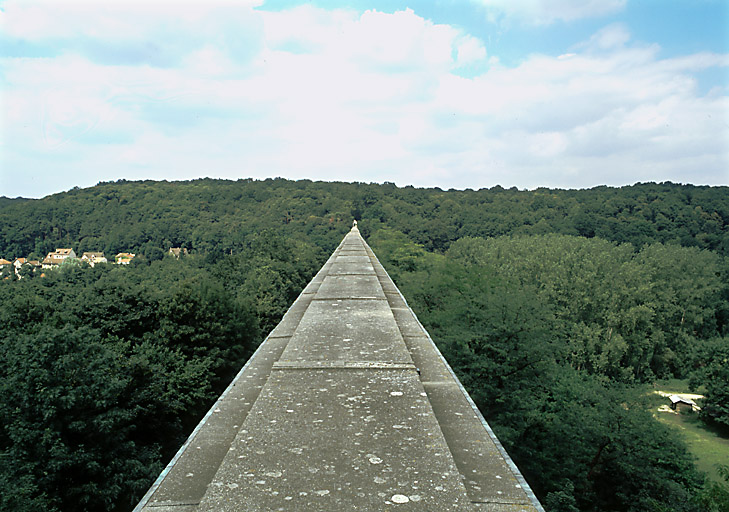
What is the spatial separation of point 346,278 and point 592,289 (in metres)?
27.1

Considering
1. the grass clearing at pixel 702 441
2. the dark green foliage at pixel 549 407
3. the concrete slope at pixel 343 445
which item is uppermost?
the concrete slope at pixel 343 445

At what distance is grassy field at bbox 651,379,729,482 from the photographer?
863 inches

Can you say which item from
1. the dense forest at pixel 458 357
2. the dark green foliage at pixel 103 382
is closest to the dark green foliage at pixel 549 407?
the dense forest at pixel 458 357

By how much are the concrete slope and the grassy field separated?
68.7 ft

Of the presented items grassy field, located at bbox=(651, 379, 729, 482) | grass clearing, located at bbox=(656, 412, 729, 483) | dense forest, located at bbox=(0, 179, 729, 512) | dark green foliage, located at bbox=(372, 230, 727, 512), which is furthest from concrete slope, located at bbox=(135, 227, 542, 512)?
grass clearing, located at bbox=(656, 412, 729, 483)

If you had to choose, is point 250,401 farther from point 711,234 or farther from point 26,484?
point 711,234

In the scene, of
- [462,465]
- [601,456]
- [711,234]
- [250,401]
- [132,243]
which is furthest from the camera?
[132,243]

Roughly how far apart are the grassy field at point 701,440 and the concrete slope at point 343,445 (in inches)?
824

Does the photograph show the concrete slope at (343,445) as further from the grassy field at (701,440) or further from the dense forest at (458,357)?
the grassy field at (701,440)

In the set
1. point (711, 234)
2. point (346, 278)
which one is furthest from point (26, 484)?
point (711, 234)

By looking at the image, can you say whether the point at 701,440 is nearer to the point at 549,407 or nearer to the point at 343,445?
the point at 549,407

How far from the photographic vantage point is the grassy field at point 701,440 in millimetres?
21928

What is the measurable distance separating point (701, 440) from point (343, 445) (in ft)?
103

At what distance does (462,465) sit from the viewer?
3215 mm
